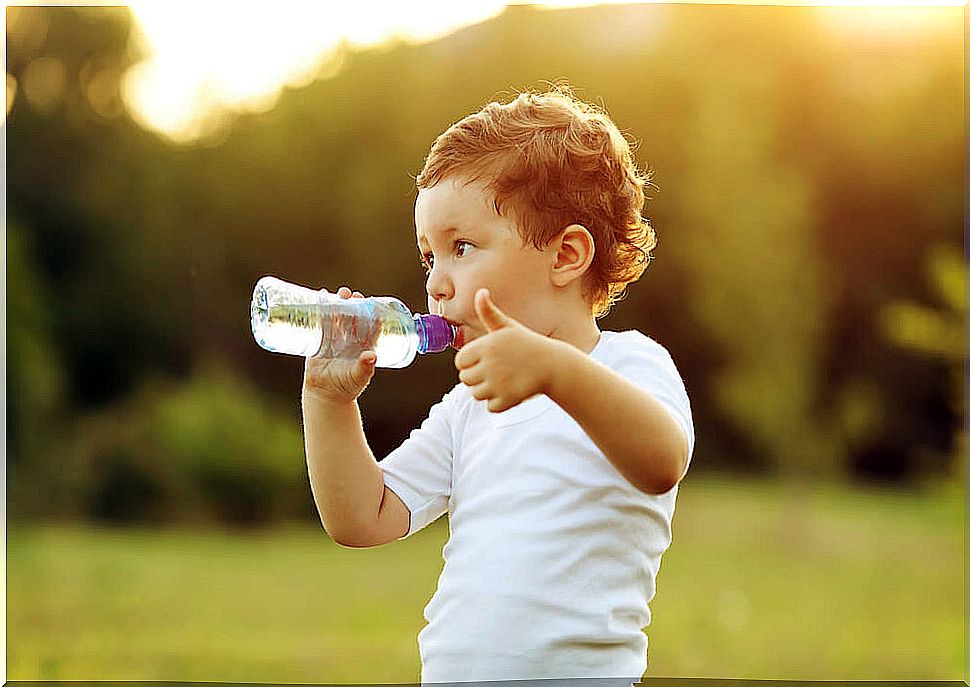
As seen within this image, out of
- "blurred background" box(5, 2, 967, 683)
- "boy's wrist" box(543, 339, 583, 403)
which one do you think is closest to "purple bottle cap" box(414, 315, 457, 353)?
"boy's wrist" box(543, 339, 583, 403)

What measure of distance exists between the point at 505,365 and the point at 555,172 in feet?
0.99

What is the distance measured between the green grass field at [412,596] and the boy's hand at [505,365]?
2.09 metres

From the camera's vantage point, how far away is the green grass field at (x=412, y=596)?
10.6 ft

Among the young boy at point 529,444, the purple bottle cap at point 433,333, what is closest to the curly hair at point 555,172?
the young boy at point 529,444

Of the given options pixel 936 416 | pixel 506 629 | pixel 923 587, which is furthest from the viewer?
pixel 936 416

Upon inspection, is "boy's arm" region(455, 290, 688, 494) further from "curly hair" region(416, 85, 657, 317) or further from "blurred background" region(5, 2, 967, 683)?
"blurred background" region(5, 2, 967, 683)

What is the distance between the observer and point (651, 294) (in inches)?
198

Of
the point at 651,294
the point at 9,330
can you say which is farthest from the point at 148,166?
the point at 651,294

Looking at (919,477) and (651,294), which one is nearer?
(651,294)

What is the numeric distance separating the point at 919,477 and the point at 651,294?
1.49 metres

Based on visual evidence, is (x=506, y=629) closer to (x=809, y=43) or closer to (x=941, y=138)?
(x=809, y=43)

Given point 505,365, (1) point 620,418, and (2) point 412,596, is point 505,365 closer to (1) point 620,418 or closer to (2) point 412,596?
(1) point 620,418

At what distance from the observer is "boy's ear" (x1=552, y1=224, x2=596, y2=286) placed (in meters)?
1.15

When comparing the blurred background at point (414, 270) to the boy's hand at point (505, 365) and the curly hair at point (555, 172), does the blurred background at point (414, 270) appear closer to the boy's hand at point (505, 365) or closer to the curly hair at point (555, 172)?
the curly hair at point (555, 172)
